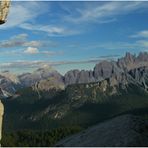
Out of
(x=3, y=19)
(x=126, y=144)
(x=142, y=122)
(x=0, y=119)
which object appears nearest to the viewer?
(x=126, y=144)

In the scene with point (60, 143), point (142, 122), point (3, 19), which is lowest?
point (60, 143)

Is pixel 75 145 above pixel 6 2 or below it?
below

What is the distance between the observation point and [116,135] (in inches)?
538

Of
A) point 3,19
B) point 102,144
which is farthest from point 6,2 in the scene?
point 102,144

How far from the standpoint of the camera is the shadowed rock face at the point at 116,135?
1318cm

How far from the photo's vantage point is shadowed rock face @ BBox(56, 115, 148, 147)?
519 inches

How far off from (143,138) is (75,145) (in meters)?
2.62

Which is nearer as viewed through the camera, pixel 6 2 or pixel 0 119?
pixel 6 2

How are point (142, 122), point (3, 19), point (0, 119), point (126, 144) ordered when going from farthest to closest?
point (0, 119) → point (3, 19) → point (142, 122) → point (126, 144)

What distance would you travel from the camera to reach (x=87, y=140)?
47.4 feet

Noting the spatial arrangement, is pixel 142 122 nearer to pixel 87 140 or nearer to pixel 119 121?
pixel 119 121

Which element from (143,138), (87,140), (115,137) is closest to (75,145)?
(87,140)

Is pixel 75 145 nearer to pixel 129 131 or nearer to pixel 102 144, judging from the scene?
pixel 102 144

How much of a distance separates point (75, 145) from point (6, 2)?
8.31m
